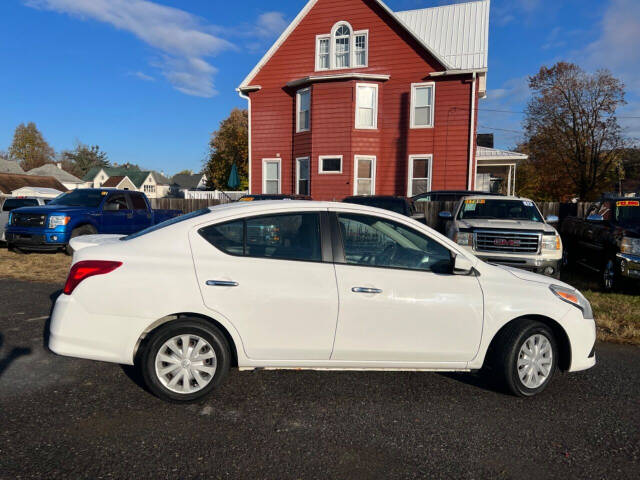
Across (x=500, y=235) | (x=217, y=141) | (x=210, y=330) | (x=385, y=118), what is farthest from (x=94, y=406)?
(x=217, y=141)

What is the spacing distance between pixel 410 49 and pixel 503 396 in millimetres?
18130

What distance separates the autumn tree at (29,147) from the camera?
319ft

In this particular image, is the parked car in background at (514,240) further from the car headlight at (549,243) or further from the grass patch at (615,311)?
the grass patch at (615,311)

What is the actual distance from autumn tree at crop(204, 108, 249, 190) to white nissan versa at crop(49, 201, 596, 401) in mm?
43152

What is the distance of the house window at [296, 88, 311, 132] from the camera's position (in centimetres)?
2025

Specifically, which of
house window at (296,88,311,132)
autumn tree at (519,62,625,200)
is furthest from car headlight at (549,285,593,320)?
autumn tree at (519,62,625,200)

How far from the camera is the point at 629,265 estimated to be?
7.66 m

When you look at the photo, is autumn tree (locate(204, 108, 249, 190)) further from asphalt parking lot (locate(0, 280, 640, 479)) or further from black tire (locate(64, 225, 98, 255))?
asphalt parking lot (locate(0, 280, 640, 479))

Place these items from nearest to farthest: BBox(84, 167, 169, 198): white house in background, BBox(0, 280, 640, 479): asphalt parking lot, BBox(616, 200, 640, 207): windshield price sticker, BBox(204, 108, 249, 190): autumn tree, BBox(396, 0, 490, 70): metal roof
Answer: BBox(0, 280, 640, 479): asphalt parking lot → BBox(616, 200, 640, 207): windshield price sticker → BBox(396, 0, 490, 70): metal roof → BBox(204, 108, 249, 190): autumn tree → BBox(84, 167, 169, 198): white house in background

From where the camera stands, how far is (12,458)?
2.81 m

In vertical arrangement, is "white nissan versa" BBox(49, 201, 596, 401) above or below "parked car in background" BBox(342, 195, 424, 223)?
below

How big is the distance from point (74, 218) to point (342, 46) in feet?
46.6

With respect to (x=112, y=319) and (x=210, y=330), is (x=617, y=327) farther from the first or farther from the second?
(x=112, y=319)

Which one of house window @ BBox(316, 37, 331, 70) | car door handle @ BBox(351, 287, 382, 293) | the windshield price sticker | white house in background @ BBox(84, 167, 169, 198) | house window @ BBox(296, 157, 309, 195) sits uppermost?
house window @ BBox(316, 37, 331, 70)
